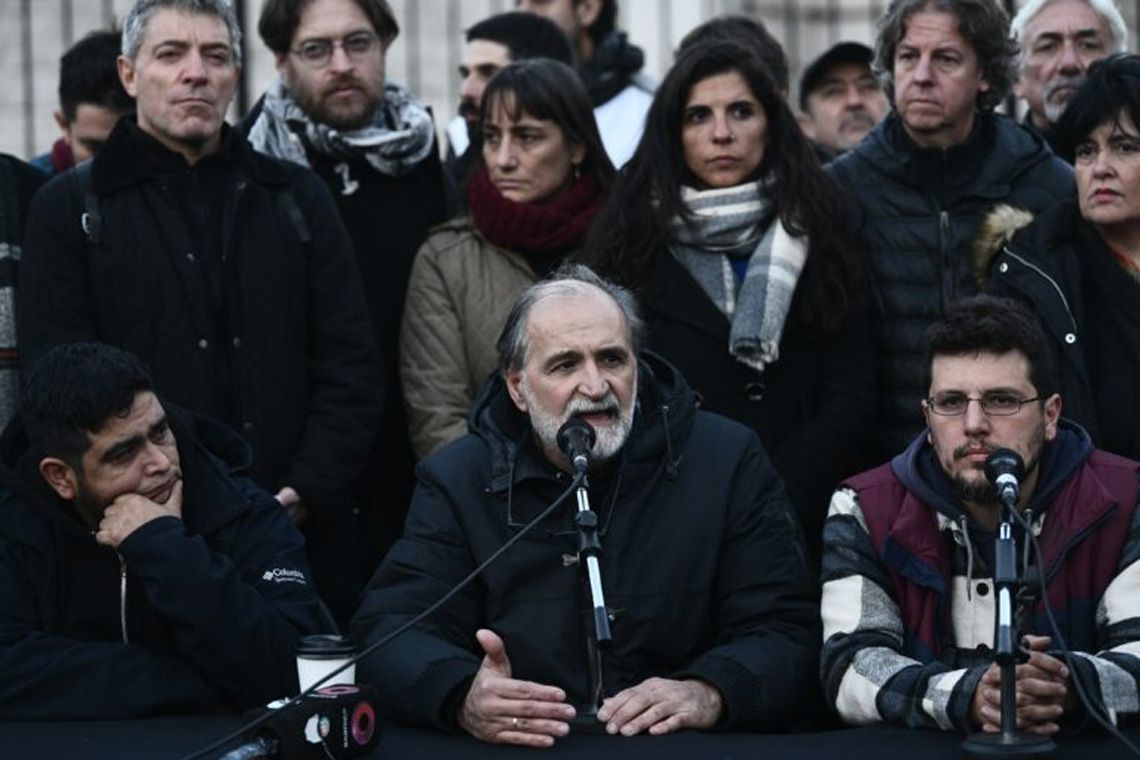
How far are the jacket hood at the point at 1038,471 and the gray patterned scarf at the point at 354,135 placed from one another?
7.37 feet

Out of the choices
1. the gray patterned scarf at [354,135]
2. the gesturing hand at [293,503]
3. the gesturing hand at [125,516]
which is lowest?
the gesturing hand at [293,503]

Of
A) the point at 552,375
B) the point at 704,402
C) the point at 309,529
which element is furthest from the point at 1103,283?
the point at 309,529

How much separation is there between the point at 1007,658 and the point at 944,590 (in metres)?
0.96

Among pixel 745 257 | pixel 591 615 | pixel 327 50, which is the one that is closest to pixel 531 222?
pixel 745 257

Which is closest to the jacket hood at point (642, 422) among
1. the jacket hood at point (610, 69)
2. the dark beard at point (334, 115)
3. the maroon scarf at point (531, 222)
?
the maroon scarf at point (531, 222)

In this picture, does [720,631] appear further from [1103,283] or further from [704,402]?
[1103,283]

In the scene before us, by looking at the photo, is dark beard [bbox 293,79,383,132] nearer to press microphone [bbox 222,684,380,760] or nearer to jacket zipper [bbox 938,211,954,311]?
jacket zipper [bbox 938,211,954,311]

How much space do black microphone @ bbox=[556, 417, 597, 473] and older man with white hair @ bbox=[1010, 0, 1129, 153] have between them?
8.95 feet

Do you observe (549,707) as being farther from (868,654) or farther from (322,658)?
(868,654)

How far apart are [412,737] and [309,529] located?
1.53m

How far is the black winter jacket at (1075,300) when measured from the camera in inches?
263

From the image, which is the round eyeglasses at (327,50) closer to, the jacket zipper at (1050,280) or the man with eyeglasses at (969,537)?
the jacket zipper at (1050,280)

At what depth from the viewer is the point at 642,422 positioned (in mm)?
6332

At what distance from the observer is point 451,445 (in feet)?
21.1
